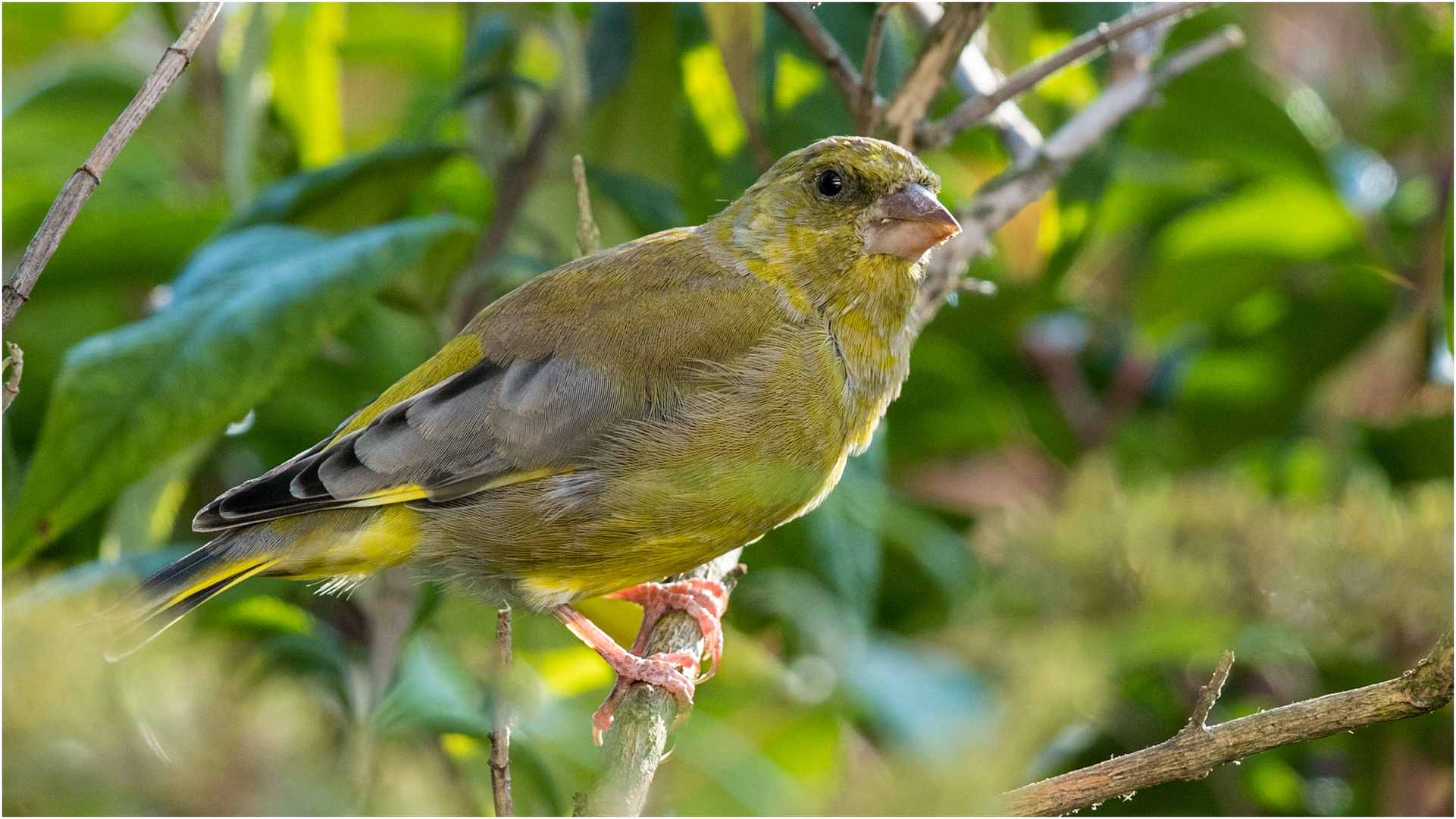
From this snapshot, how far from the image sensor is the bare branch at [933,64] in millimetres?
2082

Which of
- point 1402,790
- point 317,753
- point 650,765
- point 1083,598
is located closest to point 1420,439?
point 1402,790

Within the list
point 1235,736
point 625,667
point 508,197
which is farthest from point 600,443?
point 508,197

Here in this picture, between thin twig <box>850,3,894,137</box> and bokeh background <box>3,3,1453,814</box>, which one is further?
bokeh background <box>3,3,1453,814</box>

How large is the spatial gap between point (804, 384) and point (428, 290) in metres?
1.11

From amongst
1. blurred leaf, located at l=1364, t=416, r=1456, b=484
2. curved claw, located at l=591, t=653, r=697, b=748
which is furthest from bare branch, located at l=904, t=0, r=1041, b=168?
A: blurred leaf, located at l=1364, t=416, r=1456, b=484

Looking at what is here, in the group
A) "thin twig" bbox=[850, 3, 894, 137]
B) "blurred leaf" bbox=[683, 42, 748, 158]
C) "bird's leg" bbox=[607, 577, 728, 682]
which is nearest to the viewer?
"thin twig" bbox=[850, 3, 894, 137]

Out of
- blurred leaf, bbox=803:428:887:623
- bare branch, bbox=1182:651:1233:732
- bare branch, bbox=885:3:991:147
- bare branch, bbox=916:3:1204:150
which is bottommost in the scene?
bare branch, bbox=1182:651:1233:732

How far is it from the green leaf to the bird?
0.21m

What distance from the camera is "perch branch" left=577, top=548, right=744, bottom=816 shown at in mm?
1570

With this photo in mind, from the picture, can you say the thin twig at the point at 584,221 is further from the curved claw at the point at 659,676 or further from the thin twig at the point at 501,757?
the thin twig at the point at 501,757

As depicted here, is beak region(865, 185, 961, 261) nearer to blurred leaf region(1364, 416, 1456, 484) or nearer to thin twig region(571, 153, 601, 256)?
thin twig region(571, 153, 601, 256)

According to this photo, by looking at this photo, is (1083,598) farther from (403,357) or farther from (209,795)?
(209,795)

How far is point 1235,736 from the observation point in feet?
4.66

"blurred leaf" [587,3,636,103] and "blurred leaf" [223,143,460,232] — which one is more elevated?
"blurred leaf" [587,3,636,103]
